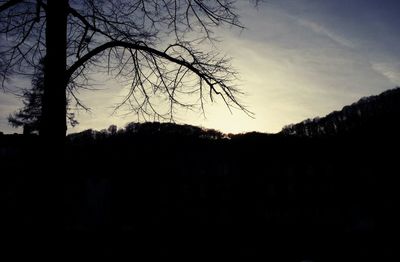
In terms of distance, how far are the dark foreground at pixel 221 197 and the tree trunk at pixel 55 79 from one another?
5217 millimetres

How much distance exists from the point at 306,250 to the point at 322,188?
119 inches

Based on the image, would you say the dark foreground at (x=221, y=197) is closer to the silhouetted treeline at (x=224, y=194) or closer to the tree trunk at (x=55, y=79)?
the silhouetted treeline at (x=224, y=194)

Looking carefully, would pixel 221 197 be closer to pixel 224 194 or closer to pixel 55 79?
pixel 224 194

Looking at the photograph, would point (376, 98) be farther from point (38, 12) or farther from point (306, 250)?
point (38, 12)

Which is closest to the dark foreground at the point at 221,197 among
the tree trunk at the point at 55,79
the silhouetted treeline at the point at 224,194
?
the silhouetted treeline at the point at 224,194

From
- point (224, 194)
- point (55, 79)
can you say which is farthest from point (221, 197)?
point (55, 79)

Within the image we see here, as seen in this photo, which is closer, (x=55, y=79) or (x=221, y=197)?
(x=55, y=79)

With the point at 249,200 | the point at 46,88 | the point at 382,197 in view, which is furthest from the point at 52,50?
the point at 382,197

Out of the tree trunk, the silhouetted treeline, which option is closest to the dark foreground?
the silhouetted treeline

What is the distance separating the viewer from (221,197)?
41.9 feet

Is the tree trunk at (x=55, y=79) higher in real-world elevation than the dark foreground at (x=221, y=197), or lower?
higher

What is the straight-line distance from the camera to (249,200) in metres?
12.6

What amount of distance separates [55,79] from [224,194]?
892 centimetres

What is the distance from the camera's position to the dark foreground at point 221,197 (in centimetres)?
1027
